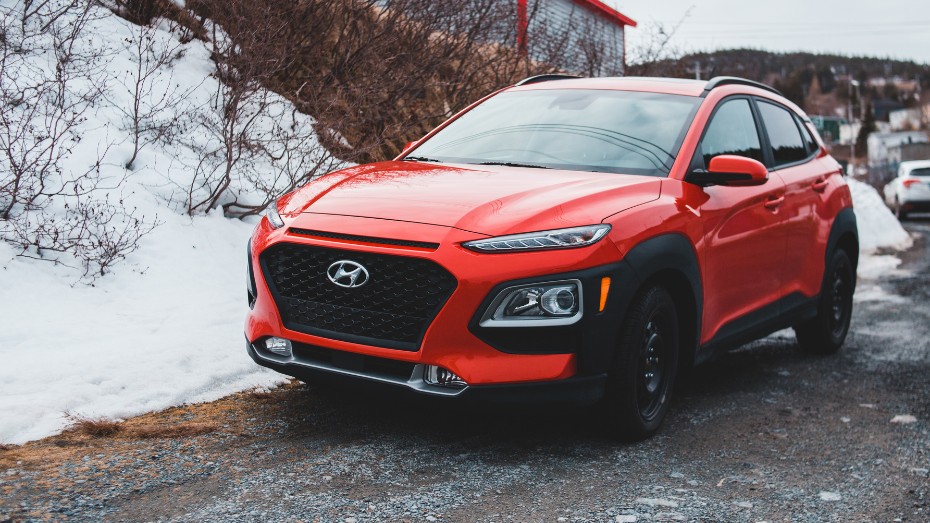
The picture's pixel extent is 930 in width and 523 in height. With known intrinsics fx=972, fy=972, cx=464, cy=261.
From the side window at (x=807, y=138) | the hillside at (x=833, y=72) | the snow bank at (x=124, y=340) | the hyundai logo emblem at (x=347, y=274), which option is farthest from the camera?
the hillside at (x=833, y=72)

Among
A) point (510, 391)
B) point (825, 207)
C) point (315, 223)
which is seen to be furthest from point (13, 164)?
point (825, 207)

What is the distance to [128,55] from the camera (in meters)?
9.71

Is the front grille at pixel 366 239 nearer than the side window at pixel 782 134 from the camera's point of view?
Yes

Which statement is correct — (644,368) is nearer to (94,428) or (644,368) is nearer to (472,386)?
(472,386)

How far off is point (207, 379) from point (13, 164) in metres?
2.22

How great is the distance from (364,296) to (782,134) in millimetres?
3689

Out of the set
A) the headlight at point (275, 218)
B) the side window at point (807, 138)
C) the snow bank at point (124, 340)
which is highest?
the side window at point (807, 138)

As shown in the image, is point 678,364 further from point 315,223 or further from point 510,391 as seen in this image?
point 315,223

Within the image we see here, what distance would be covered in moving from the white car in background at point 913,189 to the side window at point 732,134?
22.2m

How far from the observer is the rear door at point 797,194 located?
6.15m

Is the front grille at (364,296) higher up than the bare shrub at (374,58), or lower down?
lower down

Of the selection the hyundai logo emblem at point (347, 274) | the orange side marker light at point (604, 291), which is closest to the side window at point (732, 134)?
the orange side marker light at point (604, 291)

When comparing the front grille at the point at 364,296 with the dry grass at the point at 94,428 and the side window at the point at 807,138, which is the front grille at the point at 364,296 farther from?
the side window at the point at 807,138

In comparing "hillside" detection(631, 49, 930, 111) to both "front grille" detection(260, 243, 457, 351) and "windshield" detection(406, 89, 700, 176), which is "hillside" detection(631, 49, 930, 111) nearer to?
"windshield" detection(406, 89, 700, 176)
